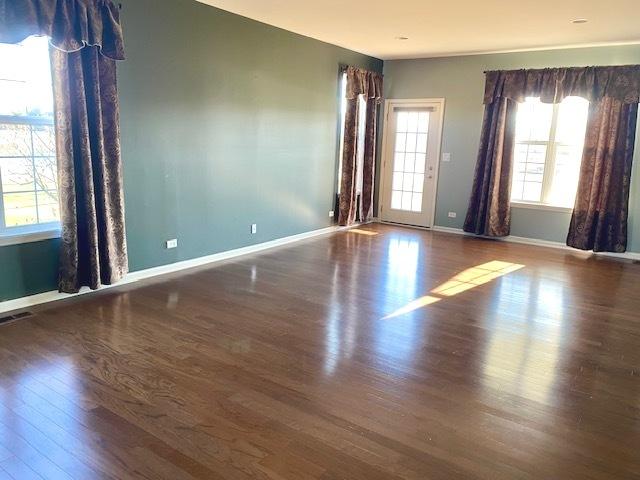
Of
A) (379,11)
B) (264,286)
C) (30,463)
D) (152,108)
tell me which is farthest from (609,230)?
(30,463)

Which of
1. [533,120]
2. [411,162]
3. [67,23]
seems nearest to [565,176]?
[533,120]

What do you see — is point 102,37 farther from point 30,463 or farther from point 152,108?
point 30,463

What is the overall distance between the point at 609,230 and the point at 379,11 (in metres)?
4.08

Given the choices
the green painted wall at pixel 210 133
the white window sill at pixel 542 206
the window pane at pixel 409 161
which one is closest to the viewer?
the green painted wall at pixel 210 133

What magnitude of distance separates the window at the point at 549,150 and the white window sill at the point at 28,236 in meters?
5.90

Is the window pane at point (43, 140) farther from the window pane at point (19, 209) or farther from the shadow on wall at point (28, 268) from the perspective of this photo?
the shadow on wall at point (28, 268)

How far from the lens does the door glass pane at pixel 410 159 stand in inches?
303

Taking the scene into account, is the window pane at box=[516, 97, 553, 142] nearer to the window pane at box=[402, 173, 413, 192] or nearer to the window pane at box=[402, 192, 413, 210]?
the window pane at box=[402, 173, 413, 192]

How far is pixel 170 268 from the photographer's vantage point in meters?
4.91

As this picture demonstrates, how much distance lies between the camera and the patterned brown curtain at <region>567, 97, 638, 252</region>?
236 inches

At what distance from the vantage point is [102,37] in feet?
12.5

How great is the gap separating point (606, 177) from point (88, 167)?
594 centimetres

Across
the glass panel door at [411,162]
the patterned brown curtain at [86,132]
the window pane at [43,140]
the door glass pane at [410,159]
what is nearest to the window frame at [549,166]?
the glass panel door at [411,162]

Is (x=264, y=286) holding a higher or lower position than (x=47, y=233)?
lower
